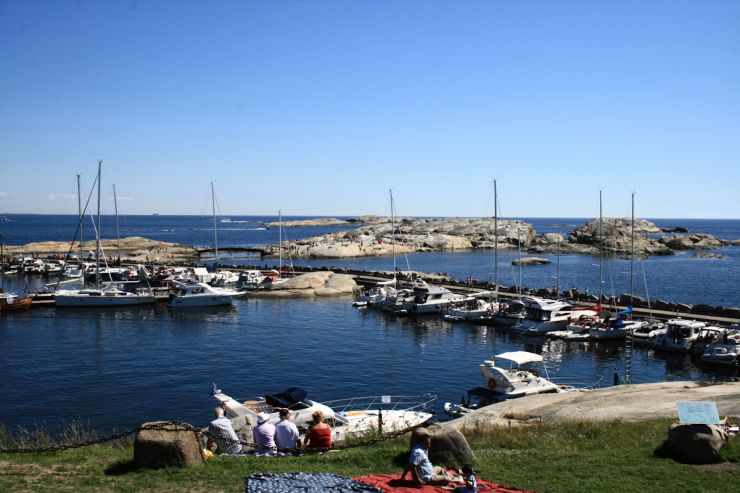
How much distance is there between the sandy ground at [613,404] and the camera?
22.0 m

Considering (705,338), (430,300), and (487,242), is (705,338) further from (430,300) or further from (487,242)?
(487,242)

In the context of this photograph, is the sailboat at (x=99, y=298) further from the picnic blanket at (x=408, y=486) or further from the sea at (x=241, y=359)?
the picnic blanket at (x=408, y=486)

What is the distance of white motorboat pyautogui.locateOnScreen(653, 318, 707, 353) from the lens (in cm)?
4203

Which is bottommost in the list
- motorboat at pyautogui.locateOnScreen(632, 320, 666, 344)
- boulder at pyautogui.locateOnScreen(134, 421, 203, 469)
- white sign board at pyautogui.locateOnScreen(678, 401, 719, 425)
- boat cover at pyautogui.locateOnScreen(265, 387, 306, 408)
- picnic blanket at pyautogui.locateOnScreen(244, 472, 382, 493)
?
motorboat at pyautogui.locateOnScreen(632, 320, 666, 344)

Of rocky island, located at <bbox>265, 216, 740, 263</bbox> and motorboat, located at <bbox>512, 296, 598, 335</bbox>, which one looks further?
rocky island, located at <bbox>265, 216, 740, 263</bbox>

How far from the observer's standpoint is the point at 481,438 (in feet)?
57.3

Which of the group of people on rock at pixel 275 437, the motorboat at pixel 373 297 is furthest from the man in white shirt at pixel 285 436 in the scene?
the motorboat at pixel 373 297

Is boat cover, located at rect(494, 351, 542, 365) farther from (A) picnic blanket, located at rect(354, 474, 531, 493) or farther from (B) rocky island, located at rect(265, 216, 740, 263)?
(B) rocky island, located at rect(265, 216, 740, 263)

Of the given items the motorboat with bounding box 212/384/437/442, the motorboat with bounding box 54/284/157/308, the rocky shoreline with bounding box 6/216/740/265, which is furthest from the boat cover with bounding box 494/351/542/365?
the rocky shoreline with bounding box 6/216/740/265

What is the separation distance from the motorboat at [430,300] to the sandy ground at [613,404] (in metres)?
30.2

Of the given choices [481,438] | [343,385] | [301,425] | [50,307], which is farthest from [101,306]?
[481,438]

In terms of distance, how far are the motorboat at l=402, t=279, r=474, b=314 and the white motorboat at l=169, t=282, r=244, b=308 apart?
18516 millimetres

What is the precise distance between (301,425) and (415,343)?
23.5 meters

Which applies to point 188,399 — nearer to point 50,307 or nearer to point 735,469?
point 735,469
